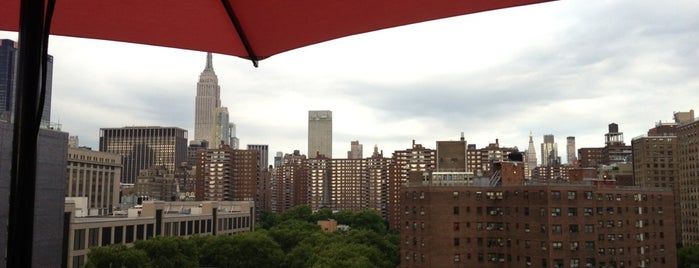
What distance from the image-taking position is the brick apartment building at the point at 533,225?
37656 millimetres

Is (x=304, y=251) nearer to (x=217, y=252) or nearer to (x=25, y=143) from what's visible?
(x=217, y=252)

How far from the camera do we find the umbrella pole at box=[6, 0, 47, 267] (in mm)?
1279

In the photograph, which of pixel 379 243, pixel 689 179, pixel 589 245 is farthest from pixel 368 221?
pixel 689 179

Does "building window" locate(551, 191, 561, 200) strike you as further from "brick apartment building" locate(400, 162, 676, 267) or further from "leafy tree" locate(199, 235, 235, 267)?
"leafy tree" locate(199, 235, 235, 267)

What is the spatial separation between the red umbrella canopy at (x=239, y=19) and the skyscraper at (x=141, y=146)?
544 ft

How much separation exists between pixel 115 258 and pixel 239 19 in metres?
30.5

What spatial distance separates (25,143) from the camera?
51.4 inches

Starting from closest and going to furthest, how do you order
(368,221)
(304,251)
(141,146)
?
(304,251), (368,221), (141,146)

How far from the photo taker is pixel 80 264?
1255 inches

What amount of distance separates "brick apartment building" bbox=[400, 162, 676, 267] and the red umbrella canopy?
38.6m

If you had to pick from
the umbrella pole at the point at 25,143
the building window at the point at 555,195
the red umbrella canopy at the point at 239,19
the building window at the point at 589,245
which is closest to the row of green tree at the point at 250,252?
the building window at the point at 555,195

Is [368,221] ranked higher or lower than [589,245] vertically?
lower

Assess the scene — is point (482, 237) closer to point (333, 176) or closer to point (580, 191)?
point (580, 191)

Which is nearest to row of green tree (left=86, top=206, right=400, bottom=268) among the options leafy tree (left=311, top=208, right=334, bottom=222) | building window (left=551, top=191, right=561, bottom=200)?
building window (left=551, top=191, right=561, bottom=200)
